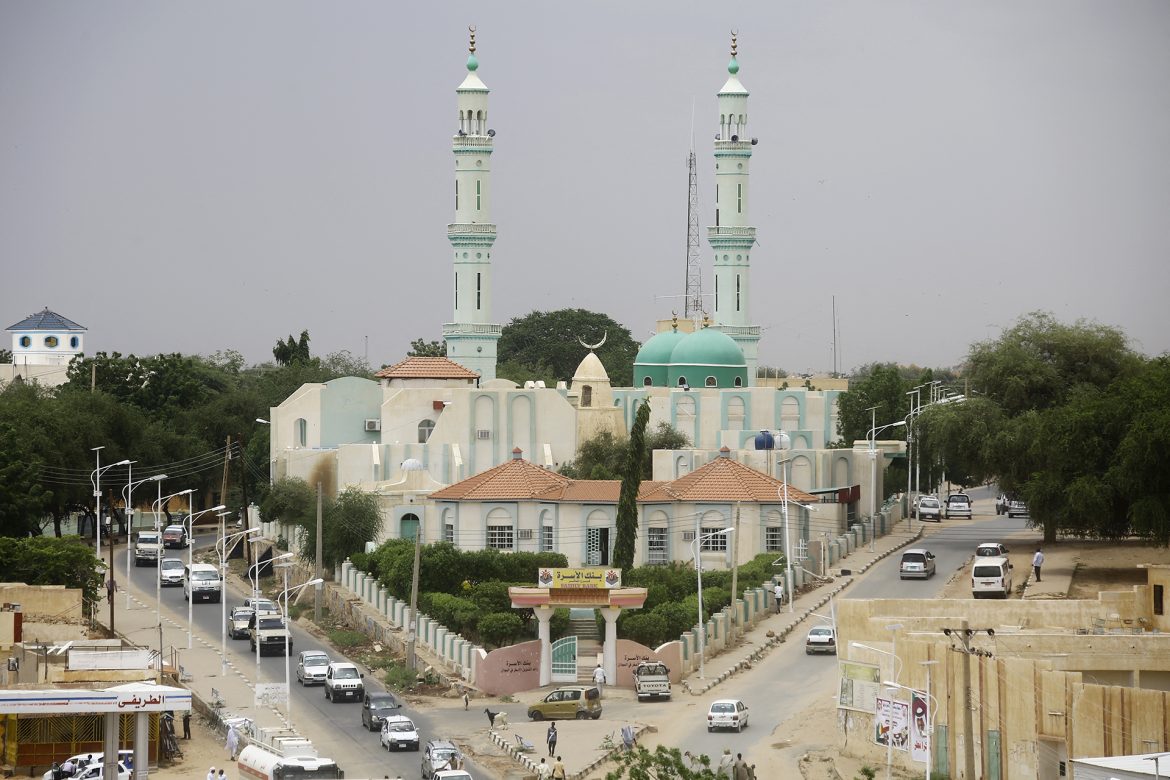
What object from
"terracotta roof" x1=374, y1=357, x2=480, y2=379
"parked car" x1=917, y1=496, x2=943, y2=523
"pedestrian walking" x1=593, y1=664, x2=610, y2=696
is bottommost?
"pedestrian walking" x1=593, y1=664, x2=610, y2=696

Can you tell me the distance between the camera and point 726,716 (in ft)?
176

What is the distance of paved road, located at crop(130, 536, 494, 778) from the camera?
165ft

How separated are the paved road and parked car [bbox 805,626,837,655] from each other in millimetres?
10838

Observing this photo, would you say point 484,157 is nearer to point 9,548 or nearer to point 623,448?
point 623,448

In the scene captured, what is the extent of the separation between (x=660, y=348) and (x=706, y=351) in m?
2.77

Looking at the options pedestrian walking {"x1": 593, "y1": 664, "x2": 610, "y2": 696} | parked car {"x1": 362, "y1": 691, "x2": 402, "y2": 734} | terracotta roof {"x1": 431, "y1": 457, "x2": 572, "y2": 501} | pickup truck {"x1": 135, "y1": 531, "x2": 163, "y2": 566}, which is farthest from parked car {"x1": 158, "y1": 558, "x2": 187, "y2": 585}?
parked car {"x1": 362, "y1": 691, "x2": 402, "y2": 734}

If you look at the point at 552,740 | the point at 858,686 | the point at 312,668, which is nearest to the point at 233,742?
the point at 312,668

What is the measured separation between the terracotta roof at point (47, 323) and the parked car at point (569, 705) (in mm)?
92877

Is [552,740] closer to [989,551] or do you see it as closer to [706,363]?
[989,551]

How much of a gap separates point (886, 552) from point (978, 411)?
6683 mm

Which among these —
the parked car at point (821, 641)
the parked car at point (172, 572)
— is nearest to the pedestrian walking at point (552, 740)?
the parked car at point (821, 641)

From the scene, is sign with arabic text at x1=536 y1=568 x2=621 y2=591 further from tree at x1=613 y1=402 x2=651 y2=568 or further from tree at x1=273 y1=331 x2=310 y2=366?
tree at x1=273 y1=331 x2=310 y2=366

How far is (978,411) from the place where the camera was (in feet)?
262

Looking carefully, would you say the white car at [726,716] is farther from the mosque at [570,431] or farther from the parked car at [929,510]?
the parked car at [929,510]
